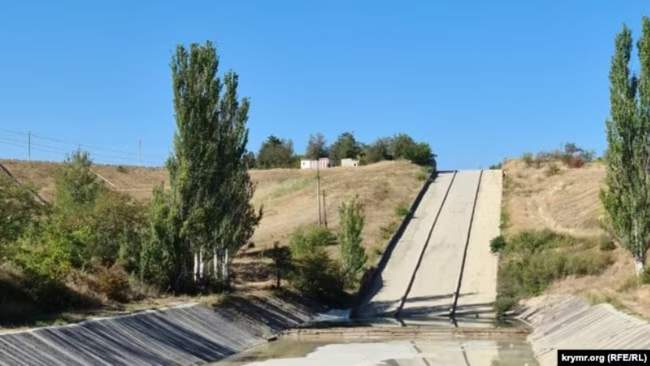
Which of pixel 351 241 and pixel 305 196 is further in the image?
pixel 305 196

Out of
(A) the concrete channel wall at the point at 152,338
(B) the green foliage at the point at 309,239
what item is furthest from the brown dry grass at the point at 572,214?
(A) the concrete channel wall at the point at 152,338

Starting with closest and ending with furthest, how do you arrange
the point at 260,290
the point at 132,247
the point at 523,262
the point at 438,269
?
the point at 132,247
the point at 260,290
the point at 523,262
the point at 438,269

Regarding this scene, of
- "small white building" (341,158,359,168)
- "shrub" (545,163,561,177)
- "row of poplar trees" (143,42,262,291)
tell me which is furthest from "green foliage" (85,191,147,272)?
"small white building" (341,158,359,168)

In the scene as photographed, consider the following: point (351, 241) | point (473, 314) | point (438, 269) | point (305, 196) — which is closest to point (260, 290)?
point (351, 241)

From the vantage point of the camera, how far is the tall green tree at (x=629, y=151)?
121ft

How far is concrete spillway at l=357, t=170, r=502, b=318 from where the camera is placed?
45.1 m

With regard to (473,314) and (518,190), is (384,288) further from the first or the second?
(518,190)

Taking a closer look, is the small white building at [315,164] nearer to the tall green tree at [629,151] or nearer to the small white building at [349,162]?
the small white building at [349,162]

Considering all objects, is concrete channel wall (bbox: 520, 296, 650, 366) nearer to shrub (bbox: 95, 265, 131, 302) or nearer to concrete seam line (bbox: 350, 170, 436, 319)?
concrete seam line (bbox: 350, 170, 436, 319)

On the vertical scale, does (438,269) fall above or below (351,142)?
below

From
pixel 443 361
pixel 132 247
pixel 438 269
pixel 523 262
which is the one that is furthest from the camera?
pixel 438 269

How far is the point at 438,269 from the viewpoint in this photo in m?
51.8

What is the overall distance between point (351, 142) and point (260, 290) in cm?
7552

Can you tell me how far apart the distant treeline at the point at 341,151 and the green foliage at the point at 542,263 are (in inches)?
1595
